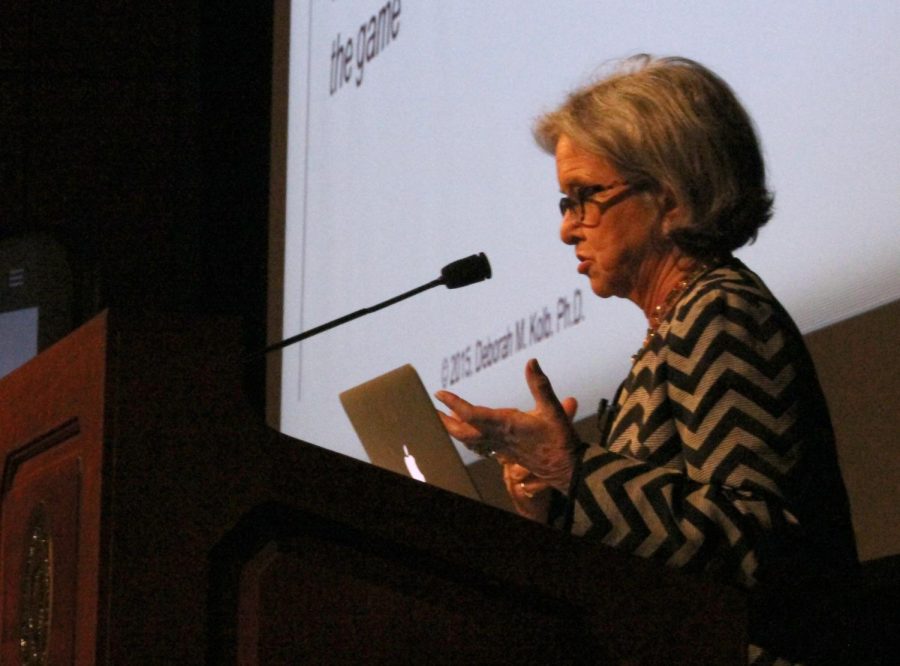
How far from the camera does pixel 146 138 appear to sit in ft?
13.8

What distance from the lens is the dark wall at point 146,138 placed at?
4.07 metres

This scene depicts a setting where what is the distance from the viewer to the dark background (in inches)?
160

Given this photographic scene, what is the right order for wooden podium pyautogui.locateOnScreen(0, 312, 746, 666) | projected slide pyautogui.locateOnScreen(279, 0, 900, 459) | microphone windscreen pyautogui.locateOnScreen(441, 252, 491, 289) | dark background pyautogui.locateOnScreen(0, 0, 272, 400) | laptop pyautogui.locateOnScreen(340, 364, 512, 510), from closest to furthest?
wooden podium pyautogui.locateOnScreen(0, 312, 746, 666) → laptop pyautogui.locateOnScreen(340, 364, 512, 510) → microphone windscreen pyautogui.locateOnScreen(441, 252, 491, 289) → projected slide pyautogui.locateOnScreen(279, 0, 900, 459) → dark background pyautogui.locateOnScreen(0, 0, 272, 400)

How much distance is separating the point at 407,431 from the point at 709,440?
0.33m

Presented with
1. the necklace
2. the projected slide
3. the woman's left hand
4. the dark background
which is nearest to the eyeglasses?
the necklace

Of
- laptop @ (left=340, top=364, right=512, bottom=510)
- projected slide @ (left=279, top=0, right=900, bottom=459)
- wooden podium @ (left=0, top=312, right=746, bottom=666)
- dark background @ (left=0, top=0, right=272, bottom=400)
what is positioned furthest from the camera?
dark background @ (left=0, top=0, right=272, bottom=400)

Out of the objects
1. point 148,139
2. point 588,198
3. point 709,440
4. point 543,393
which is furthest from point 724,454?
point 148,139

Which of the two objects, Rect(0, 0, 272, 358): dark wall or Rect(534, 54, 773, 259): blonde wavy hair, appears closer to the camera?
Rect(534, 54, 773, 259): blonde wavy hair

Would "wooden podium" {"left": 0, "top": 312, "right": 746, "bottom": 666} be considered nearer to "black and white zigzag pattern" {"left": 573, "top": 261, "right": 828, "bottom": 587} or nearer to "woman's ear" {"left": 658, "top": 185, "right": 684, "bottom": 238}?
"black and white zigzag pattern" {"left": 573, "top": 261, "right": 828, "bottom": 587}

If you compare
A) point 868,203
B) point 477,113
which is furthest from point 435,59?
point 868,203

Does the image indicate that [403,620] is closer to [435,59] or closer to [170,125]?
[435,59]

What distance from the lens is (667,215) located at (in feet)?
5.38

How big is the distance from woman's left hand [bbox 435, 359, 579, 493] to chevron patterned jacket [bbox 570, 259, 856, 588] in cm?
2

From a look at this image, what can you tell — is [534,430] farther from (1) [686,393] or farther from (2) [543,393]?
(1) [686,393]
